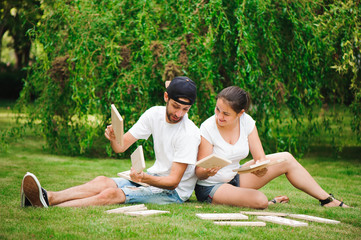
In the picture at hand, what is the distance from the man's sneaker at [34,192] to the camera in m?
3.46

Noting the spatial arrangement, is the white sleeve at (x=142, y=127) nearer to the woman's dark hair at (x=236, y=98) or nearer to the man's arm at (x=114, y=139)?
the man's arm at (x=114, y=139)

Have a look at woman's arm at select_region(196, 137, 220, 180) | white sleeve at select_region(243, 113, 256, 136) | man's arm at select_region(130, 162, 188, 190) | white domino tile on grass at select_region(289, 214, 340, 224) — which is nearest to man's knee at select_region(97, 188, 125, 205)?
man's arm at select_region(130, 162, 188, 190)

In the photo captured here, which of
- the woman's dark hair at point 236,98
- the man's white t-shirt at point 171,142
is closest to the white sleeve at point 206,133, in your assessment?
the man's white t-shirt at point 171,142

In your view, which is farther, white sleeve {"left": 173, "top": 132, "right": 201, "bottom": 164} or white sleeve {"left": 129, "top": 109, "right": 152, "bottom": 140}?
white sleeve {"left": 129, "top": 109, "right": 152, "bottom": 140}

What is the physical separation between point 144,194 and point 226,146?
80 centimetres

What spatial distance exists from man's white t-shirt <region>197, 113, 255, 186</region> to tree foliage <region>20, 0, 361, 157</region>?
2.46 m

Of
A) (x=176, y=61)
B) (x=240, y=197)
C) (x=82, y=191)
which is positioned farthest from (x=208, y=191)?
(x=176, y=61)

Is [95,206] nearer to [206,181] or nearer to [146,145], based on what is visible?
[206,181]

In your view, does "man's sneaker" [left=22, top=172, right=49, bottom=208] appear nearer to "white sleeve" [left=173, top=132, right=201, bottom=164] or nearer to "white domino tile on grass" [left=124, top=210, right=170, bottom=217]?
"white domino tile on grass" [left=124, top=210, right=170, bottom=217]

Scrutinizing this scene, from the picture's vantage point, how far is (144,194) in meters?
4.00

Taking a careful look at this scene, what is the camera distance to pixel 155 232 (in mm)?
3090

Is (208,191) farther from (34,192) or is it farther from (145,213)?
(34,192)

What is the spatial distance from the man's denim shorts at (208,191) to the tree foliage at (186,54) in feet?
8.11

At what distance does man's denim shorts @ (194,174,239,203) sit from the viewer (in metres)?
4.13
